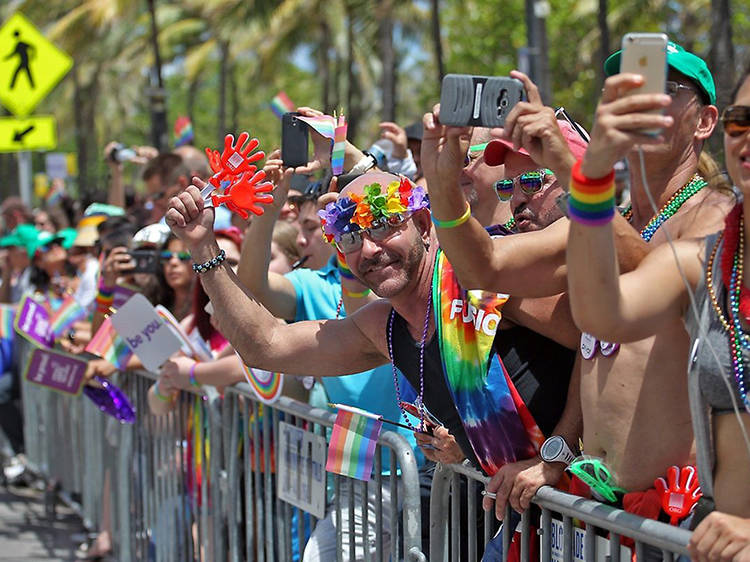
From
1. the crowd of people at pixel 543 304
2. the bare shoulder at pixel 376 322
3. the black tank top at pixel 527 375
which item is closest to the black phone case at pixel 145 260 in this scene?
the crowd of people at pixel 543 304

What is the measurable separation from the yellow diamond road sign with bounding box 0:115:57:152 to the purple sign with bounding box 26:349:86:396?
5179 mm

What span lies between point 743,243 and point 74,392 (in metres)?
5.00

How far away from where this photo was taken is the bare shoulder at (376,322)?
3604 mm

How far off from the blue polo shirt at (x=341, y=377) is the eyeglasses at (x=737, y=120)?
1.92 metres

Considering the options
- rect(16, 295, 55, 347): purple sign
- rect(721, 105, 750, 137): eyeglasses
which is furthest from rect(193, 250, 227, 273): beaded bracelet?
rect(16, 295, 55, 347): purple sign

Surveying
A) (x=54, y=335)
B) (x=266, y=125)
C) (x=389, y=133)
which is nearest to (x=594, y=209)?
(x=389, y=133)

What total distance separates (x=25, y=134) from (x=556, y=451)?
31.5 ft

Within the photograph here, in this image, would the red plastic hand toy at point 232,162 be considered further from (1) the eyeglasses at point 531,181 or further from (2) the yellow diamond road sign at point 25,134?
(2) the yellow diamond road sign at point 25,134

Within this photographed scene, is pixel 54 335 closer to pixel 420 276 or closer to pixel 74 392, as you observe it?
pixel 74 392

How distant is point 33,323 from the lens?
739 cm

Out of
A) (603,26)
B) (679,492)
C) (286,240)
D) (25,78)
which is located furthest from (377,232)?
(603,26)

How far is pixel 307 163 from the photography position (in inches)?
163

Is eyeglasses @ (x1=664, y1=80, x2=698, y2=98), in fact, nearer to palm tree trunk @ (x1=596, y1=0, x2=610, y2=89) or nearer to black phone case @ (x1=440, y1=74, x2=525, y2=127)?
black phone case @ (x1=440, y1=74, x2=525, y2=127)

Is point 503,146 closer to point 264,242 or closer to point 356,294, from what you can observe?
point 356,294
